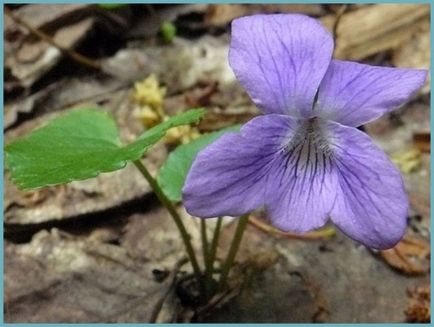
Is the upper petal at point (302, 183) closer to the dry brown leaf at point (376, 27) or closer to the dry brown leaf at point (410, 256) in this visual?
the dry brown leaf at point (410, 256)

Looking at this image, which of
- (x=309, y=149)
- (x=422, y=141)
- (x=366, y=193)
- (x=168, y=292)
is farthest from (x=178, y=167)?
(x=422, y=141)

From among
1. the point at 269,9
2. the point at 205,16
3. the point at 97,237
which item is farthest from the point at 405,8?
the point at 97,237

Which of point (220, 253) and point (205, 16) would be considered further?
point (205, 16)

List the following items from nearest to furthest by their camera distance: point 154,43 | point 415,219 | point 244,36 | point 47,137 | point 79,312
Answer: point 244,36 < point 47,137 < point 79,312 < point 415,219 < point 154,43

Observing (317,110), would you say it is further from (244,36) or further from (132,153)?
(132,153)

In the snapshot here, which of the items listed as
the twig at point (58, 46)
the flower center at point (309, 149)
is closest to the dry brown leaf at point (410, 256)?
the flower center at point (309, 149)

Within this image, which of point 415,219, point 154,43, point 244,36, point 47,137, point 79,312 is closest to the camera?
point 244,36

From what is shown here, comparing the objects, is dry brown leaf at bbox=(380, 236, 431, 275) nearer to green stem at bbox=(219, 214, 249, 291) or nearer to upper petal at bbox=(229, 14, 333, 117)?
green stem at bbox=(219, 214, 249, 291)

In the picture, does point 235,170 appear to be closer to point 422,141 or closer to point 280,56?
point 280,56
